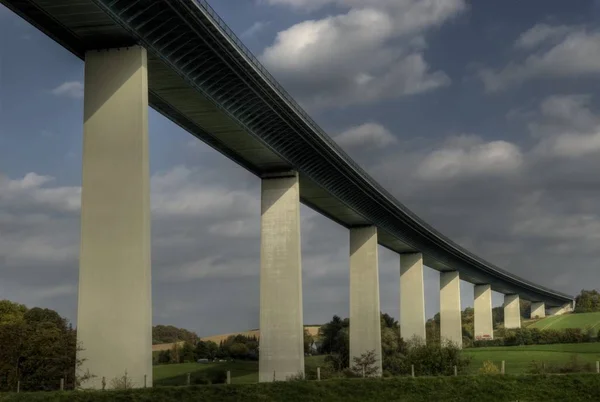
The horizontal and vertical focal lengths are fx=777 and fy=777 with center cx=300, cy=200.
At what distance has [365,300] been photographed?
8675 cm

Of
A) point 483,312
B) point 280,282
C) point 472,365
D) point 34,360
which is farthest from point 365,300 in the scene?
point 483,312

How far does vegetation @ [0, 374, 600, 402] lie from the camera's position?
37.6 meters

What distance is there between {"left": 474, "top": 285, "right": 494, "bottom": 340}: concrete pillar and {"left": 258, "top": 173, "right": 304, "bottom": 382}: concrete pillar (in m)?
117

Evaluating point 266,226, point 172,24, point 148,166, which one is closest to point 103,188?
point 148,166

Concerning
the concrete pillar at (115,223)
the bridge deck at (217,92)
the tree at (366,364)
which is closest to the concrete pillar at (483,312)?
the bridge deck at (217,92)

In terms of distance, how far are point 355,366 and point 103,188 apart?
5125cm

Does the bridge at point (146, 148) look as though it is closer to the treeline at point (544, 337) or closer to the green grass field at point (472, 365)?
the green grass field at point (472, 365)

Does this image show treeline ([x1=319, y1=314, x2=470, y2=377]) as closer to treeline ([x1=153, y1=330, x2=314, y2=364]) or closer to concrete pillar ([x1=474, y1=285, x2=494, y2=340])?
treeline ([x1=153, y1=330, x2=314, y2=364])

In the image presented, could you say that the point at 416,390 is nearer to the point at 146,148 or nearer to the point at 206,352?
the point at 146,148

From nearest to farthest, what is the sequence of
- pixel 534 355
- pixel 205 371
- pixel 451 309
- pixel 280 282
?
pixel 280 282 → pixel 205 371 → pixel 534 355 → pixel 451 309

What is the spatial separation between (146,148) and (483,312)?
145 meters

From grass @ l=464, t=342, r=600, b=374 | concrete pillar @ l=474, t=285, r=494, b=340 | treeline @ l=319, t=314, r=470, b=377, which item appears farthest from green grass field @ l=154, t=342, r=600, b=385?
concrete pillar @ l=474, t=285, r=494, b=340

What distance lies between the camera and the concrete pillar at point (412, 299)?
111 m

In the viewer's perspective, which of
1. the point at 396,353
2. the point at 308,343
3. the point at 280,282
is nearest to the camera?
the point at 280,282
